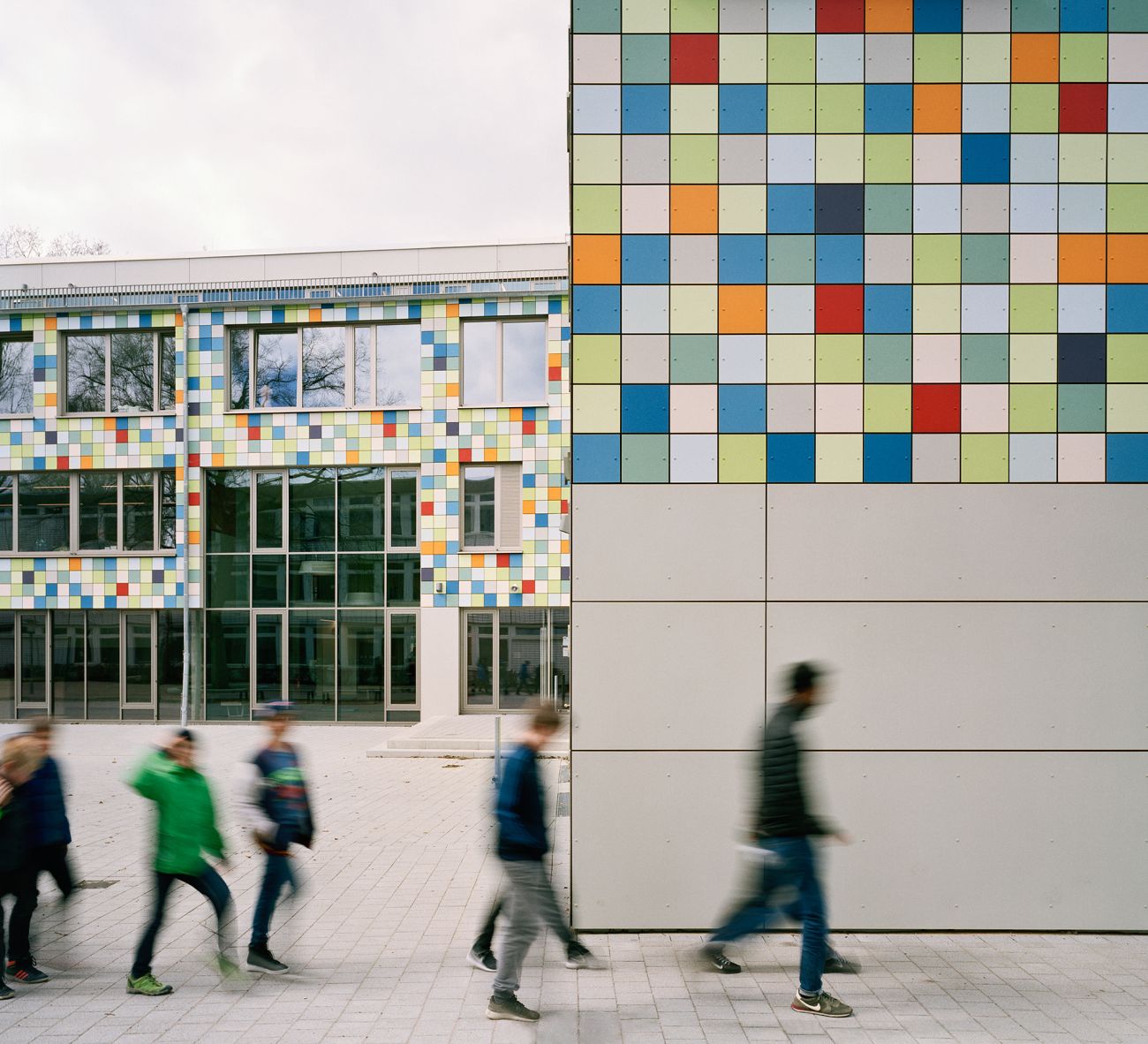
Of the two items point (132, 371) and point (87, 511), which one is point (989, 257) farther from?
point (87, 511)

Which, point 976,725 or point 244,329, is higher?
point 244,329

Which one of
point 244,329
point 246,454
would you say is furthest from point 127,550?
point 244,329

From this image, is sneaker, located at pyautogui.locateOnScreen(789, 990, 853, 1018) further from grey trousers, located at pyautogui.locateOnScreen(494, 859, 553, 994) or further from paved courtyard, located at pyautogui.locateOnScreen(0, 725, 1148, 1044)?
grey trousers, located at pyautogui.locateOnScreen(494, 859, 553, 994)

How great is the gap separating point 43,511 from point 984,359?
20.4 meters

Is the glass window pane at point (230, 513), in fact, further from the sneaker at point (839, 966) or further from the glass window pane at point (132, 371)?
the sneaker at point (839, 966)

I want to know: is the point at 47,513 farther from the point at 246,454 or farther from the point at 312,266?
the point at 312,266

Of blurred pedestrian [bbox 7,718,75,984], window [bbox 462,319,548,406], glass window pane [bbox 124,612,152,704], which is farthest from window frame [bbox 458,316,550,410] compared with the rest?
blurred pedestrian [bbox 7,718,75,984]

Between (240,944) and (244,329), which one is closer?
(240,944)

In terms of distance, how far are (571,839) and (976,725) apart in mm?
3021

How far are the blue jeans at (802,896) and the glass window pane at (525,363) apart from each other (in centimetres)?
1555

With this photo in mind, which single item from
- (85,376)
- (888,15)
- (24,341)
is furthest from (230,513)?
(888,15)

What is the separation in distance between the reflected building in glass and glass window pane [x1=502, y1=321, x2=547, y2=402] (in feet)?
0.20

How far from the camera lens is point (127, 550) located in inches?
793

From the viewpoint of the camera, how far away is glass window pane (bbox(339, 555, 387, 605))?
20.0 metres
